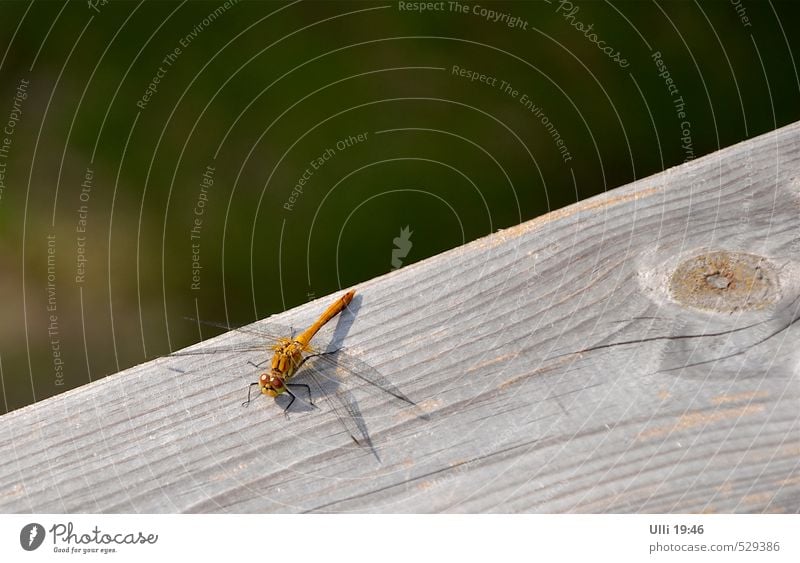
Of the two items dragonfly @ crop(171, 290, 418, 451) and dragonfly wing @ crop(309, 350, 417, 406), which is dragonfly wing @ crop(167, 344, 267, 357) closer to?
dragonfly @ crop(171, 290, 418, 451)

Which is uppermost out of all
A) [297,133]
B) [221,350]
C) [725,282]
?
[297,133]

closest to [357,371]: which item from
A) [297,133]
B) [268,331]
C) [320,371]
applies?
[320,371]

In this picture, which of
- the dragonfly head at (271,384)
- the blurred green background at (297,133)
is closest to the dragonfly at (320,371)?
the dragonfly head at (271,384)

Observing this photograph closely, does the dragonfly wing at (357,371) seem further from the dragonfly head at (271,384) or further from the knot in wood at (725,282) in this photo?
the knot in wood at (725,282)

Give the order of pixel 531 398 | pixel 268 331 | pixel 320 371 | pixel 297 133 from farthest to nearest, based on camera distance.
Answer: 1. pixel 297 133
2. pixel 268 331
3. pixel 320 371
4. pixel 531 398

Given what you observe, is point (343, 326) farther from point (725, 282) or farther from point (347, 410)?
point (725, 282)
